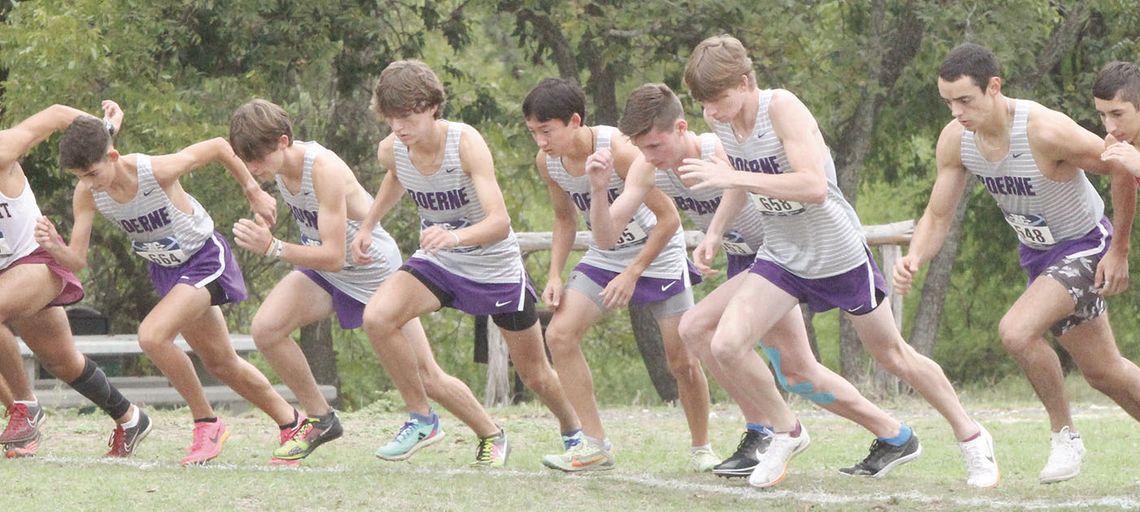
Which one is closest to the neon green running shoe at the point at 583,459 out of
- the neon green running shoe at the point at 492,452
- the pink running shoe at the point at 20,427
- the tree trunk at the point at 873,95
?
the neon green running shoe at the point at 492,452

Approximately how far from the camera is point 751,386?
22.0ft

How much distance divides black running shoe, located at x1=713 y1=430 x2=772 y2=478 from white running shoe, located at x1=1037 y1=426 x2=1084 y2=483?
3.90ft

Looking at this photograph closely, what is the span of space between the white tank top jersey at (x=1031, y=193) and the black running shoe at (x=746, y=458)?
56.9 inches

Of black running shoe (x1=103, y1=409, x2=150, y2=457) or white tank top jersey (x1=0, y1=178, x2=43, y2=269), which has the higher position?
white tank top jersey (x1=0, y1=178, x2=43, y2=269)

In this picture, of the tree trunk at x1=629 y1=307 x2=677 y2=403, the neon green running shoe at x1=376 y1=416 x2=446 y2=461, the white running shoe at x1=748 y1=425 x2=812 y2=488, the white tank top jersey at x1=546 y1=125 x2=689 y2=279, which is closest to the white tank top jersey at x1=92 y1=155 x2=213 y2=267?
the neon green running shoe at x1=376 y1=416 x2=446 y2=461

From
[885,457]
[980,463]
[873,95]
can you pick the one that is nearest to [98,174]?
[885,457]

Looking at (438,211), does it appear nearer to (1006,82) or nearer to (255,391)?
(255,391)

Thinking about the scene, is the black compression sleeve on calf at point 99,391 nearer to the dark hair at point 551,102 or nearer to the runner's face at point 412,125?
the runner's face at point 412,125

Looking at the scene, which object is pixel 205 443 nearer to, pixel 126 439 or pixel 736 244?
pixel 126 439

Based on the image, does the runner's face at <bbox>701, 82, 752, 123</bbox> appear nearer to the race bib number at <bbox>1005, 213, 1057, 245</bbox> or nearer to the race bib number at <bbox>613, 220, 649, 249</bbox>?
the race bib number at <bbox>613, 220, 649, 249</bbox>

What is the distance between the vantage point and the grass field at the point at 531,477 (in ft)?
20.4

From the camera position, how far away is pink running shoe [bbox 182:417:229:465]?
7654 mm

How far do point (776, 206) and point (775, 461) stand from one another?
1052 mm

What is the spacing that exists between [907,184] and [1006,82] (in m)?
4.73
